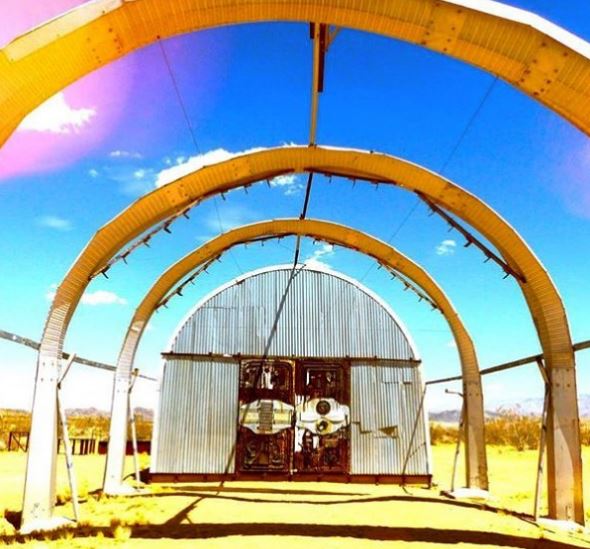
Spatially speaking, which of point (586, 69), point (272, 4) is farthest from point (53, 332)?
point (586, 69)

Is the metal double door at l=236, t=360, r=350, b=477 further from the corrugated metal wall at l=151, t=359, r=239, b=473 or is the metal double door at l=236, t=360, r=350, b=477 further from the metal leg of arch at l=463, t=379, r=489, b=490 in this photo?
the metal leg of arch at l=463, t=379, r=489, b=490

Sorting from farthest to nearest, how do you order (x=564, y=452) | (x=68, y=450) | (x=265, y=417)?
(x=265, y=417), (x=564, y=452), (x=68, y=450)

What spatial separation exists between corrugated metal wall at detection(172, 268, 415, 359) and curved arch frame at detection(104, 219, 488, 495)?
3489mm

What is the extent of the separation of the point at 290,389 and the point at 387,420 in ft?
12.6

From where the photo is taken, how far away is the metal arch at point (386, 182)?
34.3 feet

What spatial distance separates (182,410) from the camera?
58.8ft

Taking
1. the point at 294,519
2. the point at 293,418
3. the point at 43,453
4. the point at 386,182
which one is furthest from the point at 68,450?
the point at 293,418

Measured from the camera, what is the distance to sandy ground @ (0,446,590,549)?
934 centimetres

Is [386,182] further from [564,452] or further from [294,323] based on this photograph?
[294,323]

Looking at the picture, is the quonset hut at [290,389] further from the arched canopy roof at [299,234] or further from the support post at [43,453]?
the support post at [43,453]

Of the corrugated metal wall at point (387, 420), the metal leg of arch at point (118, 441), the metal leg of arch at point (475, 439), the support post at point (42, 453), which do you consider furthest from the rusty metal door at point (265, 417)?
the support post at point (42, 453)

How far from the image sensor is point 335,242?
636 inches

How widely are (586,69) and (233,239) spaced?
36.1 ft

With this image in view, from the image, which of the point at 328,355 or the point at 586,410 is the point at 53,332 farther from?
the point at 586,410
